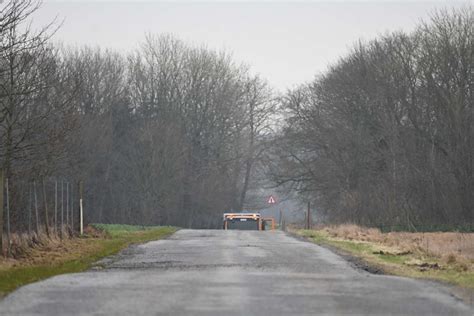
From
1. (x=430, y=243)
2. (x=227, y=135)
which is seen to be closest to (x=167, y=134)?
(x=227, y=135)

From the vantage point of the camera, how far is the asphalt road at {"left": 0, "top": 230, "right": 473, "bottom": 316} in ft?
40.0

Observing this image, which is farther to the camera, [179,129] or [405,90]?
[179,129]

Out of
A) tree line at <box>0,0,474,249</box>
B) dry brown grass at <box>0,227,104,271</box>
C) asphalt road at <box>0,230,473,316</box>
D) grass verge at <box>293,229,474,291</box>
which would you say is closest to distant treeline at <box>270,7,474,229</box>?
tree line at <box>0,0,474,249</box>

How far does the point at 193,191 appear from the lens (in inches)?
3004

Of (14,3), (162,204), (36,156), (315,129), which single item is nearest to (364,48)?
(315,129)

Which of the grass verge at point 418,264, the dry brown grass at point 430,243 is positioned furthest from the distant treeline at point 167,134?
the grass verge at point 418,264

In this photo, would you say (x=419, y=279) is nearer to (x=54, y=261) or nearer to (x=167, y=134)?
(x=54, y=261)

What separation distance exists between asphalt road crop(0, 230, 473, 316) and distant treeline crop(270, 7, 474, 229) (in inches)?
1033

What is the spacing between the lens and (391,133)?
2069 inches

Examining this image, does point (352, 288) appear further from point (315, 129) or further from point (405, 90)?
point (315, 129)

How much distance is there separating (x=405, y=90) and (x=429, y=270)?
3348cm

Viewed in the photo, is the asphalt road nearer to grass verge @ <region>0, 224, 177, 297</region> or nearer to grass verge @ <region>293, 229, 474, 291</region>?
grass verge @ <region>0, 224, 177, 297</region>

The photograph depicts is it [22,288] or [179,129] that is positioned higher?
[179,129]

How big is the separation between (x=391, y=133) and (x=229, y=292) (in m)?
39.3
